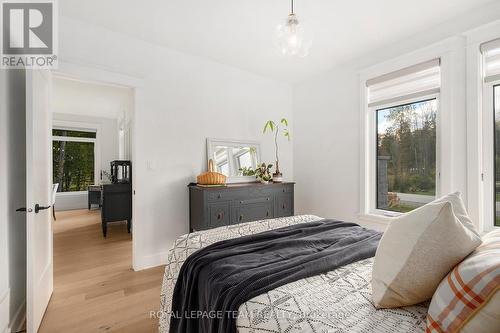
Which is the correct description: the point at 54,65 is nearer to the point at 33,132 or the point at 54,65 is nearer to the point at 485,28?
the point at 33,132

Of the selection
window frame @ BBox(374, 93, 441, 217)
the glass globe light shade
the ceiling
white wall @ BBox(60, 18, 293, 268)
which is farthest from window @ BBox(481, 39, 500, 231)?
white wall @ BBox(60, 18, 293, 268)

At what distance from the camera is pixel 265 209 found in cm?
324

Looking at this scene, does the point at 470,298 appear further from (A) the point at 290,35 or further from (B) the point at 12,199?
(B) the point at 12,199

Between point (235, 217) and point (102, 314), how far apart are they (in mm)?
1514

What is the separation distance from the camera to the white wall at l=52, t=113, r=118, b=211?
6.34 meters

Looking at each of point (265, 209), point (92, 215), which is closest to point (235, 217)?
point (265, 209)

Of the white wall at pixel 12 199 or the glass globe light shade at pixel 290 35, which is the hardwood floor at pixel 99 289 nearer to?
the white wall at pixel 12 199

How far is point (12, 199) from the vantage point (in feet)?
5.91

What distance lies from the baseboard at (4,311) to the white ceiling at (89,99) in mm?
3041

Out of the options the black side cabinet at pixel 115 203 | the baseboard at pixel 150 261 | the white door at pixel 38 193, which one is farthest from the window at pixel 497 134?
the black side cabinet at pixel 115 203

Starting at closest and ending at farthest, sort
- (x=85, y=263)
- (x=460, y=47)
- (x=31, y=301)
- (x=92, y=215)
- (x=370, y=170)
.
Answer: (x=31, y=301), (x=460, y=47), (x=85, y=263), (x=370, y=170), (x=92, y=215)

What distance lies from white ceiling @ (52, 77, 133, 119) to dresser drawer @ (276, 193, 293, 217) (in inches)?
112

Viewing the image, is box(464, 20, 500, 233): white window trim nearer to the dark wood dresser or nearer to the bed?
the bed

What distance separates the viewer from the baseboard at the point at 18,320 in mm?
1745
